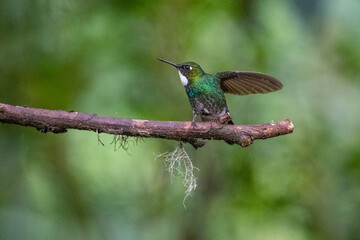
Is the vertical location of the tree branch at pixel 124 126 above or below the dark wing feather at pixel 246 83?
below

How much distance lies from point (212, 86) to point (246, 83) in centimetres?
24

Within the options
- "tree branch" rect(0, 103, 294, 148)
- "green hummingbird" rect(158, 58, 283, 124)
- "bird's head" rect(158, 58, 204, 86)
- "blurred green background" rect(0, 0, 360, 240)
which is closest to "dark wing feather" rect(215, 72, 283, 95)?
"green hummingbird" rect(158, 58, 283, 124)

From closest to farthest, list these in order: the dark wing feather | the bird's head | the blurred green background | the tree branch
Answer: the tree branch, the dark wing feather, the bird's head, the blurred green background

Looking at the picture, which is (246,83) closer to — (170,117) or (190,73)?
(190,73)

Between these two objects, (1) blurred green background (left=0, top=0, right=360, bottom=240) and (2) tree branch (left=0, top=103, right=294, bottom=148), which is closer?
(2) tree branch (left=0, top=103, right=294, bottom=148)

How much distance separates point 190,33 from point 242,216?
4.63 ft

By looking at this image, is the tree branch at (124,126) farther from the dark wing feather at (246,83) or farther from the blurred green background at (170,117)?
the blurred green background at (170,117)

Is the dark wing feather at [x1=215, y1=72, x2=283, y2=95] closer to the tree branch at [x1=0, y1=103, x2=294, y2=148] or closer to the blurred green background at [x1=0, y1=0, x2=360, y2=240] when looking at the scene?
the blurred green background at [x1=0, y1=0, x2=360, y2=240]

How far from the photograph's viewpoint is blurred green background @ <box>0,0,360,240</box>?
3812mm

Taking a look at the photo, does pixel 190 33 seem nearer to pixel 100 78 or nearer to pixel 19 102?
pixel 100 78

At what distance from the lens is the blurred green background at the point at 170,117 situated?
3.81 m

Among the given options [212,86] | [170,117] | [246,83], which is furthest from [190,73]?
[170,117]

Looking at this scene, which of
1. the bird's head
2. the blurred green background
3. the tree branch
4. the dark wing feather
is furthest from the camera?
the blurred green background

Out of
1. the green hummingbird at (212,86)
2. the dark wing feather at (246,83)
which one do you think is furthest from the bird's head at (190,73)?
the dark wing feather at (246,83)
